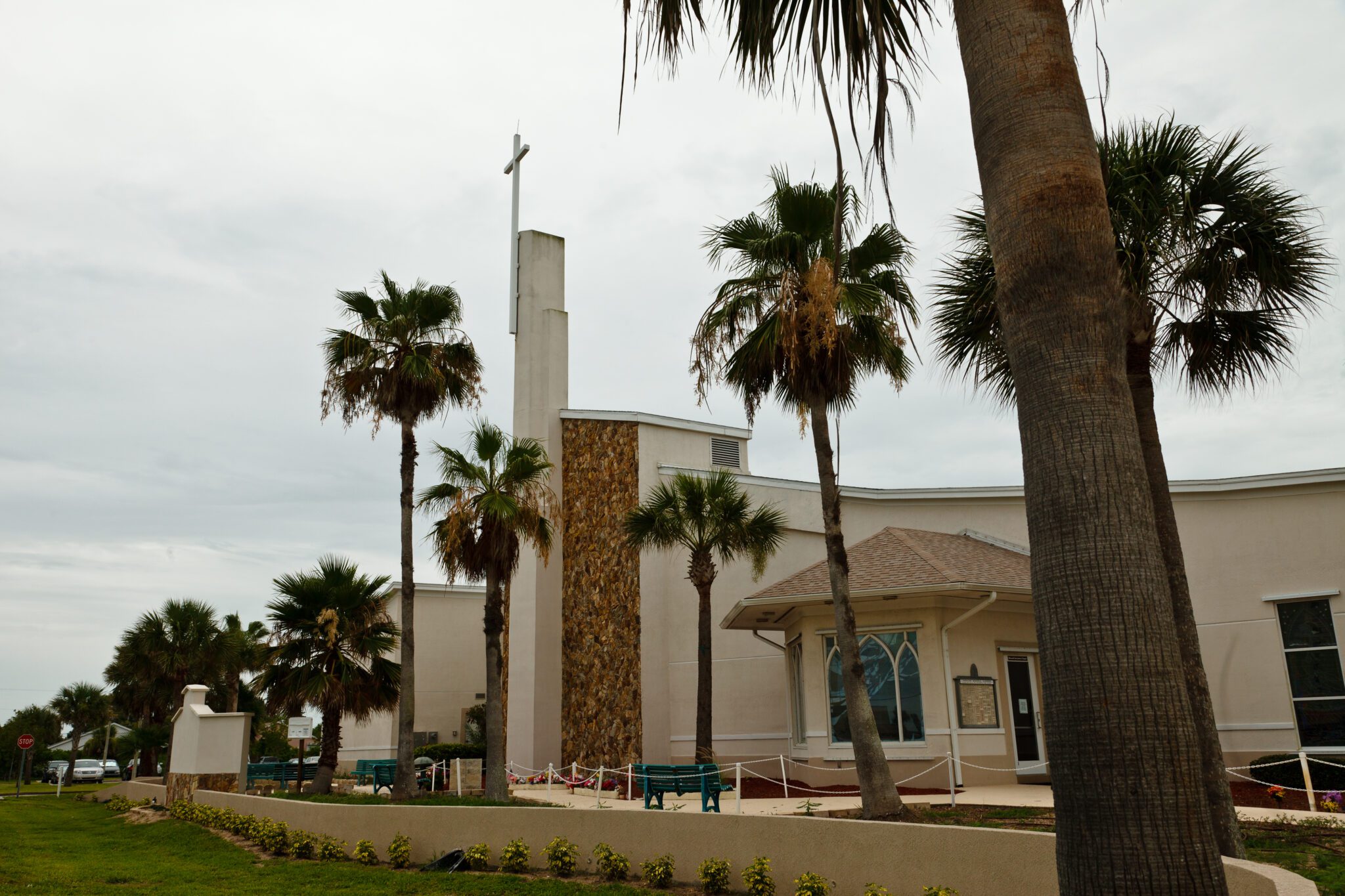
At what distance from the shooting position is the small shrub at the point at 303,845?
15.6 m

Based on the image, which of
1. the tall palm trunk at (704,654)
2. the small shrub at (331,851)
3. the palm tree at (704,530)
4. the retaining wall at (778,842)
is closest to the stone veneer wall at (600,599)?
the palm tree at (704,530)

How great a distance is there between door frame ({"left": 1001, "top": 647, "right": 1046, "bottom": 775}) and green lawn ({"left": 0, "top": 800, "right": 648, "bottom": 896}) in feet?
35.7

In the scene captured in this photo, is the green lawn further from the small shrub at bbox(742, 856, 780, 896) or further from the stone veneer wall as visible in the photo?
the stone veneer wall

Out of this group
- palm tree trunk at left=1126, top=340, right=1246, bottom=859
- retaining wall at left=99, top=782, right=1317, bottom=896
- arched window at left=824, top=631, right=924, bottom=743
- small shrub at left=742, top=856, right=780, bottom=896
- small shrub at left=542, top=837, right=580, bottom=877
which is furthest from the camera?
arched window at left=824, top=631, right=924, bottom=743

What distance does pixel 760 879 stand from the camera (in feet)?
33.6

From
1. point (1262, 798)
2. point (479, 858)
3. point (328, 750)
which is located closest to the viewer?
point (479, 858)

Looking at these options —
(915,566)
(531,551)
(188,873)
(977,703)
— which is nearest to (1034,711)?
(977,703)

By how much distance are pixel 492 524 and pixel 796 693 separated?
26.5 feet

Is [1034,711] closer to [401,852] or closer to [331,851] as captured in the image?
[401,852]

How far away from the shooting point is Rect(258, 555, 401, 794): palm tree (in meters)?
24.4

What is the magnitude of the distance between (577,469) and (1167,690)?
26.0 m

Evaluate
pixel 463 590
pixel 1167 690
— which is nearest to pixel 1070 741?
pixel 1167 690

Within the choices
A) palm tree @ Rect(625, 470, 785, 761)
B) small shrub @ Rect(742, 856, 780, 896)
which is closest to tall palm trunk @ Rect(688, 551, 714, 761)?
palm tree @ Rect(625, 470, 785, 761)

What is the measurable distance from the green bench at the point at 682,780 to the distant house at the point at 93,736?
61152mm
